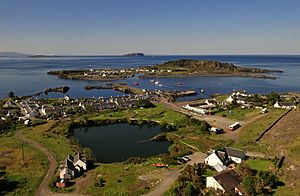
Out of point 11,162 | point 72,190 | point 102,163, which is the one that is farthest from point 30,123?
point 72,190

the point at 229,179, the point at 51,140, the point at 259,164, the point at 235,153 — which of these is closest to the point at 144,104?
the point at 51,140

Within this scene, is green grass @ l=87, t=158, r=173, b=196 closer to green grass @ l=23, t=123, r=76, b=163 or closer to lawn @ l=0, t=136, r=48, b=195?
lawn @ l=0, t=136, r=48, b=195

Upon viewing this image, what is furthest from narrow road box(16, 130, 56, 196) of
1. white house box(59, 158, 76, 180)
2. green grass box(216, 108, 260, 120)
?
green grass box(216, 108, 260, 120)

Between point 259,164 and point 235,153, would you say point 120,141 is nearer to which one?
point 235,153

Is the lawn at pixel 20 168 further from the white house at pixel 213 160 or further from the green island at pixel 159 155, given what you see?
the white house at pixel 213 160

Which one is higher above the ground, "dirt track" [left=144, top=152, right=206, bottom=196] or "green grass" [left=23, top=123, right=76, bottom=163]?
"green grass" [left=23, top=123, right=76, bottom=163]

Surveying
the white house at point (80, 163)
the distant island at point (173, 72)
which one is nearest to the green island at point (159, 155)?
the white house at point (80, 163)

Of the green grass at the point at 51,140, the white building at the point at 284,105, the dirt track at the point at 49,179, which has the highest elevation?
the white building at the point at 284,105
